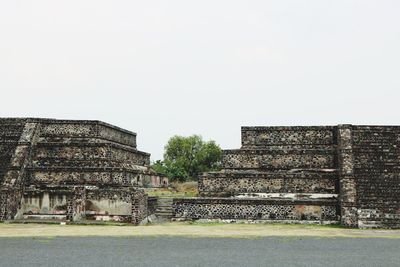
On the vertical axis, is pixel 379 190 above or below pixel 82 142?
below

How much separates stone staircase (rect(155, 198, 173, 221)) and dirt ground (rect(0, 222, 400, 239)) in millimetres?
2515

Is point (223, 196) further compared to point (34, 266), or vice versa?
point (223, 196)

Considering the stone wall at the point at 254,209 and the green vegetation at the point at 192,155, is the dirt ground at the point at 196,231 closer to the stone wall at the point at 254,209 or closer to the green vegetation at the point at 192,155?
the stone wall at the point at 254,209

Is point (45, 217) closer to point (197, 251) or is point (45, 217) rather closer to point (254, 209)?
point (254, 209)

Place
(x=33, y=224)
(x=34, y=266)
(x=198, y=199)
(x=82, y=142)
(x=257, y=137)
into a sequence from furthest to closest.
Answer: (x=257, y=137), (x=82, y=142), (x=198, y=199), (x=33, y=224), (x=34, y=266)

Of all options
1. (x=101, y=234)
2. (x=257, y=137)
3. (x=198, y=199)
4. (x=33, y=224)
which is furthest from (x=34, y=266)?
(x=257, y=137)

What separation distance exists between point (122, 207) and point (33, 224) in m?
3.31

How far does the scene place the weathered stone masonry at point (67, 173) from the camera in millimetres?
20203

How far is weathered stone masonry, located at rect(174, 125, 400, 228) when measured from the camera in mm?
19688

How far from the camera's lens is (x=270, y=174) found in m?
21.7

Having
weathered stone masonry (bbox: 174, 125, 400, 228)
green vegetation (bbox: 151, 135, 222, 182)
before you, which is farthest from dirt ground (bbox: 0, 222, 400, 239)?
green vegetation (bbox: 151, 135, 222, 182)

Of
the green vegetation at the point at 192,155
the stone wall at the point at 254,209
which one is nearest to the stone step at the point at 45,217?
the stone wall at the point at 254,209

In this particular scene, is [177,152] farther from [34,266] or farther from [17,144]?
[34,266]

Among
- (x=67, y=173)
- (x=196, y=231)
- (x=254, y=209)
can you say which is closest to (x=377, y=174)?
(x=254, y=209)
